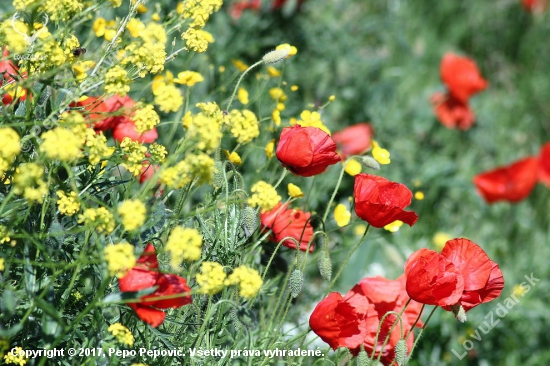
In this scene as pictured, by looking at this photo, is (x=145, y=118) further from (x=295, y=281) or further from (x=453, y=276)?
(x=453, y=276)

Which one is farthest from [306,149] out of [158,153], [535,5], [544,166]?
[535,5]

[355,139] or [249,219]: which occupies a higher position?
[249,219]

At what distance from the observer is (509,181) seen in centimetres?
235

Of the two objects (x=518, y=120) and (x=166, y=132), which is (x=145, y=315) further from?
(x=518, y=120)

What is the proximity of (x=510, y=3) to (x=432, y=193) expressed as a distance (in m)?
1.36

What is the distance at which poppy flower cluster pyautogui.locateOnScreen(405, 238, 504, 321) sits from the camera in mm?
1064

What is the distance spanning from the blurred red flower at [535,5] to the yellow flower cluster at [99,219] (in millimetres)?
2703

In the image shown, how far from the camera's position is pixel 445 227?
250 cm

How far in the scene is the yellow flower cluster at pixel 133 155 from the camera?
0.98 meters

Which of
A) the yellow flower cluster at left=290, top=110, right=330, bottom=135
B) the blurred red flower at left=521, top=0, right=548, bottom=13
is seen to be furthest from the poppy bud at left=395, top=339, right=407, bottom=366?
the blurred red flower at left=521, top=0, right=548, bottom=13

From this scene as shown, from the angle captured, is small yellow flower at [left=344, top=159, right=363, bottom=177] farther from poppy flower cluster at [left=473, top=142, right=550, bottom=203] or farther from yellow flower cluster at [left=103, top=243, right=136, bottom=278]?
poppy flower cluster at [left=473, top=142, right=550, bottom=203]

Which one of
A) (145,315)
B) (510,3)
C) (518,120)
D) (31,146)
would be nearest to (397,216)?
(145,315)

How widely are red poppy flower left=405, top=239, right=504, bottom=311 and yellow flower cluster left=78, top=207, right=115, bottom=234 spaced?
455 millimetres

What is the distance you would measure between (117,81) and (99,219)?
207mm
